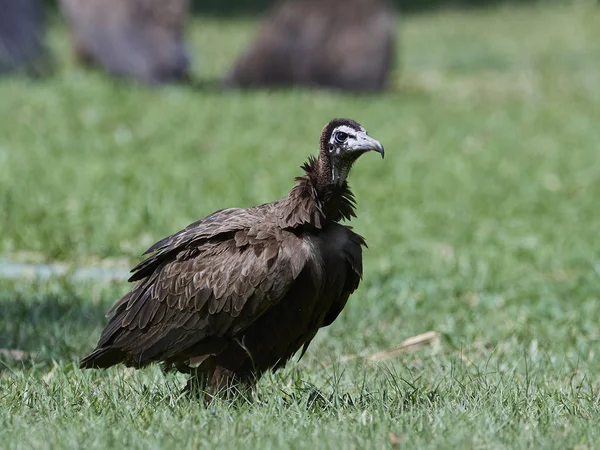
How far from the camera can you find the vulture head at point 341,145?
14.7ft

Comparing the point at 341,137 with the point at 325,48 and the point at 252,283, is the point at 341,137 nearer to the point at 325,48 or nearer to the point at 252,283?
the point at 252,283

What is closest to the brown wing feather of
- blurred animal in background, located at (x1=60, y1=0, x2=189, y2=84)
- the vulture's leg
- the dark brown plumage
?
the dark brown plumage

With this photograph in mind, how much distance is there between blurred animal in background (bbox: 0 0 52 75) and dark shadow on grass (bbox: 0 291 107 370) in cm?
664

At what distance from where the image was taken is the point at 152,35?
1273cm

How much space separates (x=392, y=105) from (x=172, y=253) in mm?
8414

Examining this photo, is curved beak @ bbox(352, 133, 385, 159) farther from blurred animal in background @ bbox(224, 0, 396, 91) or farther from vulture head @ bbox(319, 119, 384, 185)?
blurred animal in background @ bbox(224, 0, 396, 91)

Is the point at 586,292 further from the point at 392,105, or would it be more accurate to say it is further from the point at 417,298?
the point at 392,105

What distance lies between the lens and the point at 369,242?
28.1 ft

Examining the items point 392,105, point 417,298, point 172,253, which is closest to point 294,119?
point 392,105

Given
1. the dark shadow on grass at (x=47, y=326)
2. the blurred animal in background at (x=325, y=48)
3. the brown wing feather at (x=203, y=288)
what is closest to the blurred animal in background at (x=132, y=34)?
the blurred animal in background at (x=325, y=48)

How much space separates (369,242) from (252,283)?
4222mm

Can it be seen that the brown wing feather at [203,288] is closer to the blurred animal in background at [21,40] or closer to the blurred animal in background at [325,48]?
the blurred animal in background at [21,40]

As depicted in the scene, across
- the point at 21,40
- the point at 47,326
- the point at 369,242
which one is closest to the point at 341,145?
the point at 47,326

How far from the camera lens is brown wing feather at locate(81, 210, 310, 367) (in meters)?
4.40
